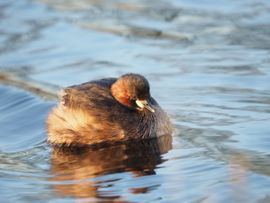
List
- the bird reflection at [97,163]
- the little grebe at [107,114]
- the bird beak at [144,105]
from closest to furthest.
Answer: the bird reflection at [97,163] → the little grebe at [107,114] → the bird beak at [144,105]

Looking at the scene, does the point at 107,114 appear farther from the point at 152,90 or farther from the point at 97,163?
the point at 152,90

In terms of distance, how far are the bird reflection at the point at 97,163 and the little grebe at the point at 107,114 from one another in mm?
108

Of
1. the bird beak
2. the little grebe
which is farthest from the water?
the bird beak

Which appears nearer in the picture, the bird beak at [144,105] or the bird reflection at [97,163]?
the bird reflection at [97,163]

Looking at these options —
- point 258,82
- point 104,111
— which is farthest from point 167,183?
point 258,82

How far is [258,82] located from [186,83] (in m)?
0.94

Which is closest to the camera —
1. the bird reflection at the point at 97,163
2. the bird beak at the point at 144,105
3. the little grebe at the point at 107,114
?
the bird reflection at the point at 97,163

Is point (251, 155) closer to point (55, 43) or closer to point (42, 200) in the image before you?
point (42, 200)

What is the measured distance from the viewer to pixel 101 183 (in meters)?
8.76

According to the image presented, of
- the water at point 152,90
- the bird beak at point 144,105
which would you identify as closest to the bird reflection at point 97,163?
the water at point 152,90

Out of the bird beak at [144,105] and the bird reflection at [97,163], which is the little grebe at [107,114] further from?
the bird reflection at [97,163]

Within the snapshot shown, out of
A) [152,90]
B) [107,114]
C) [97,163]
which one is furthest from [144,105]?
[152,90]

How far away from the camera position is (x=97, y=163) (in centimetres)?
955

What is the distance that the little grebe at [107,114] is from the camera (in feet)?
32.8
